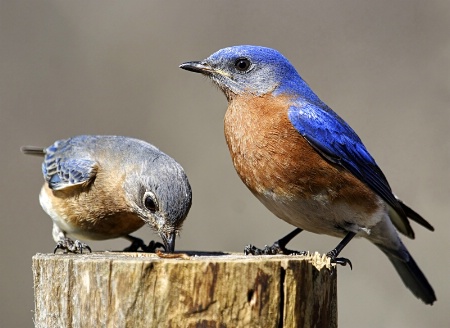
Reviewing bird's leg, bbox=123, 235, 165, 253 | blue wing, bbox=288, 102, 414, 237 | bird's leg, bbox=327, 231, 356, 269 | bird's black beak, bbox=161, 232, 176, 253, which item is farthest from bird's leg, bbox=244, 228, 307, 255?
bird's leg, bbox=123, 235, 165, 253

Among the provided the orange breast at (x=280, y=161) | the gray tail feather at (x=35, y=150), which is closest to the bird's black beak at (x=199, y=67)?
the orange breast at (x=280, y=161)

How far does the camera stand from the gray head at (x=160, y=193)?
534cm

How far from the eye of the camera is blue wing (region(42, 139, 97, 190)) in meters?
6.06

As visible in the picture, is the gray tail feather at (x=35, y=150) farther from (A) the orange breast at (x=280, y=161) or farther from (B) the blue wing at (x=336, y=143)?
(B) the blue wing at (x=336, y=143)

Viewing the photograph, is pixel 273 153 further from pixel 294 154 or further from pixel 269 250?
pixel 269 250

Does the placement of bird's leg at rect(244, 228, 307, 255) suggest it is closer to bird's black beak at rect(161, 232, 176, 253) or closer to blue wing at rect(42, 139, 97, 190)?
bird's black beak at rect(161, 232, 176, 253)

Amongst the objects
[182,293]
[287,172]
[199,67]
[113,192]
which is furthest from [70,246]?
[182,293]

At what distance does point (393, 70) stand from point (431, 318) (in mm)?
2551

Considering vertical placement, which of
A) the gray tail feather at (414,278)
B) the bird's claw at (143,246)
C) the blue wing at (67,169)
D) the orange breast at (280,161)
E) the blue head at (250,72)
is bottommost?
the gray tail feather at (414,278)

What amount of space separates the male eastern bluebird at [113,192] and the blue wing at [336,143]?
850mm

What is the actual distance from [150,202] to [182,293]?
1738 mm

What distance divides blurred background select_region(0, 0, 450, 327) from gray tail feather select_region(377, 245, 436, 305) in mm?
1423

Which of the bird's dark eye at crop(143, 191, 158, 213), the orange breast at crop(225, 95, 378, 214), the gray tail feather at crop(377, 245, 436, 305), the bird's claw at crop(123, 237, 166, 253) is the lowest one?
the gray tail feather at crop(377, 245, 436, 305)

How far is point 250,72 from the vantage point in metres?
5.78
